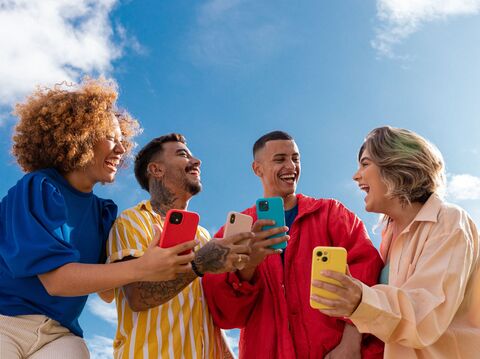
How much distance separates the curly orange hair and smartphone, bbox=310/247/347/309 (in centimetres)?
272

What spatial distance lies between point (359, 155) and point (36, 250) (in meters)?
3.74

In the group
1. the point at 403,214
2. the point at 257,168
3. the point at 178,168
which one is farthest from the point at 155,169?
the point at 403,214

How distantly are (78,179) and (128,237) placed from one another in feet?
2.65

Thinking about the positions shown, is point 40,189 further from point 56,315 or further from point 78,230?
point 56,315

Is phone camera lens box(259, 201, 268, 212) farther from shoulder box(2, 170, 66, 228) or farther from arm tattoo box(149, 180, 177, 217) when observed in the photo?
shoulder box(2, 170, 66, 228)

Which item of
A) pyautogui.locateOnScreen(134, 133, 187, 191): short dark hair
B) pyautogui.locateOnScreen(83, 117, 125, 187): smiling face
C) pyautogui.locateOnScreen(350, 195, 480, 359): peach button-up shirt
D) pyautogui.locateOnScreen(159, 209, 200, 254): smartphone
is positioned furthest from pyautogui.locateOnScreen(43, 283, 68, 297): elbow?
pyautogui.locateOnScreen(134, 133, 187, 191): short dark hair

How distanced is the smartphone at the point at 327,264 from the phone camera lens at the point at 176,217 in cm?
118

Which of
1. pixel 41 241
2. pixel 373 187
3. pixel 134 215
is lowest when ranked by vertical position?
pixel 41 241

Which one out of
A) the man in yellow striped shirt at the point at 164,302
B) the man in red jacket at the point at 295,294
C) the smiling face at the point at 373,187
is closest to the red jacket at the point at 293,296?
the man in red jacket at the point at 295,294

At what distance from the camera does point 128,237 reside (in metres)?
5.45

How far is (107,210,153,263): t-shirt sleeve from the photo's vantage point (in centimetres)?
522

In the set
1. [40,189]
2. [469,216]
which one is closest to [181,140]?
[40,189]

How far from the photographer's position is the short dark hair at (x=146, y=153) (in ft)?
24.0

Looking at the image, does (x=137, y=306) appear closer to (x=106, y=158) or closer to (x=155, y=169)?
(x=106, y=158)
